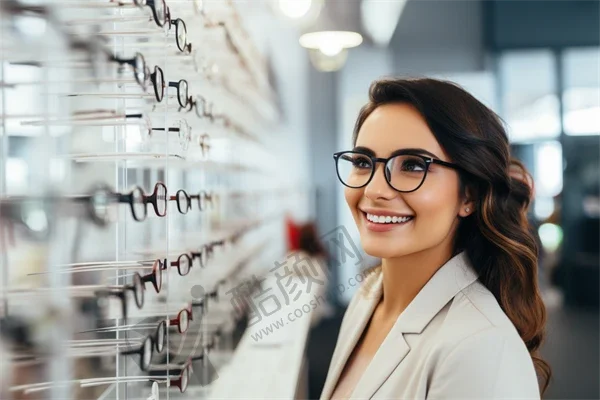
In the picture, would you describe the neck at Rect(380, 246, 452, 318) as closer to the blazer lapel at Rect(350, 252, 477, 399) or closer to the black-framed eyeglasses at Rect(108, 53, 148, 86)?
the blazer lapel at Rect(350, 252, 477, 399)

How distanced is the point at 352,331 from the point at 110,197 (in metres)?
0.89

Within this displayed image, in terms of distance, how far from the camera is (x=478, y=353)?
1.14 m

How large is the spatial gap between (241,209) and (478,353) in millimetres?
2088

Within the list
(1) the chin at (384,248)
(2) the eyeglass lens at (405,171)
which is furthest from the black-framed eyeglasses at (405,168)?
(1) the chin at (384,248)

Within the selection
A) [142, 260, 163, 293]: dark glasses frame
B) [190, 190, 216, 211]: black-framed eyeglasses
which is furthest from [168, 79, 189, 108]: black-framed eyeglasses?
[142, 260, 163, 293]: dark glasses frame

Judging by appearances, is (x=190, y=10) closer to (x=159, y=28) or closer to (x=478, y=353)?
(x=159, y=28)

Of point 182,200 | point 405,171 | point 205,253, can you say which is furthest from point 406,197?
point 205,253

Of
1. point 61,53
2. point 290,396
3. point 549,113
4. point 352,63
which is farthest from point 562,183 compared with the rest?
point 61,53

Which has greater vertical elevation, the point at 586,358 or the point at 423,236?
the point at 423,236

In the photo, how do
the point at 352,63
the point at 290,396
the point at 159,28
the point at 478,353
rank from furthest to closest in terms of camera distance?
1. the point at 352,63
2. the point at 290,396
3. the point at 159,28
4. the point at 478,353

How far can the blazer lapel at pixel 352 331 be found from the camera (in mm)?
1629

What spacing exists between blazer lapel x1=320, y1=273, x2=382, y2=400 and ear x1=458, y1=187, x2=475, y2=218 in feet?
1.37

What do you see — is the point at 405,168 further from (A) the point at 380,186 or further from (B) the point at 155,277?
(B) the point at 155,277

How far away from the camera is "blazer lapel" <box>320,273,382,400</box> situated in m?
1.63
